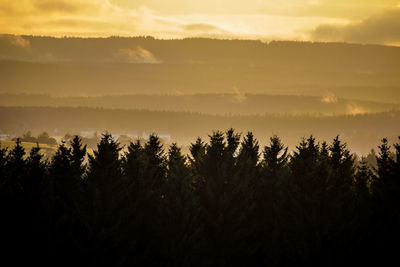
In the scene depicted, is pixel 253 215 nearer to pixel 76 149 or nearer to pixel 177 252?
pixel 177 252

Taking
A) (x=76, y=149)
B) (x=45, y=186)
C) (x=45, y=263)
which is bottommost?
(x=45, y=263)

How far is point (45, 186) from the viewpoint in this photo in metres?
64.1

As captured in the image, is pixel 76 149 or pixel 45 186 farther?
pixel 76 149

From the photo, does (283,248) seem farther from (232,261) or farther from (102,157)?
(102,157)

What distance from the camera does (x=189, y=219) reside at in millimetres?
59375

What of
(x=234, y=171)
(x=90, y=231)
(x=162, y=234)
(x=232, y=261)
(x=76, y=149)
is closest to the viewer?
(x=90, y=231)

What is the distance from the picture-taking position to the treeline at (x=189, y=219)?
5686 centimetres

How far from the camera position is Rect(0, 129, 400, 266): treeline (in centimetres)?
5686

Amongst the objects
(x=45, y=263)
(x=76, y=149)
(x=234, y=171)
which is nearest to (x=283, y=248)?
(x=234, y=171)

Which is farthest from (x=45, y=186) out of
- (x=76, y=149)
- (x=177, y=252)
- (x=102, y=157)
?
(x=76, y=149)

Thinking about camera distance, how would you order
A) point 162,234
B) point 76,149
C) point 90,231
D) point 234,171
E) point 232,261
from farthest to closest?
point 76,149 < point 234,171 < point 232,261 < point 162,234 < point 90,231

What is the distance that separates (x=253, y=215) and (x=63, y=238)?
20.8 metres

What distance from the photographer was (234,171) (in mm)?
69625

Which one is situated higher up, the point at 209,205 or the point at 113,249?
the point at 209,205
